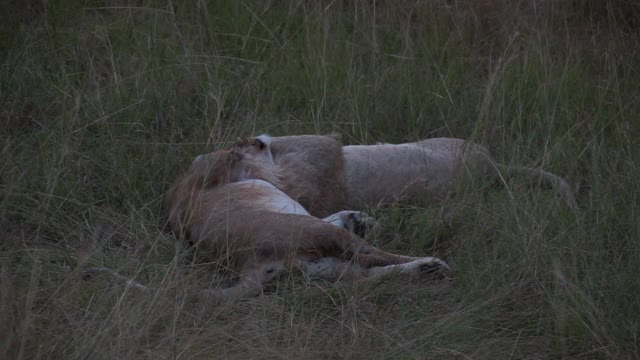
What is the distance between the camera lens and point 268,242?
4082 mm

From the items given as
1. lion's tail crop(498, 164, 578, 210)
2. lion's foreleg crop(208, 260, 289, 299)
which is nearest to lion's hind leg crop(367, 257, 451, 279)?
lion's foreleg crop(208, 260, 289, 299)

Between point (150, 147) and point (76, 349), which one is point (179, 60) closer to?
point (150, 147)

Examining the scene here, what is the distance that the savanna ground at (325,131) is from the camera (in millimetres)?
3414

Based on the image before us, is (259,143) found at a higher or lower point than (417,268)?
higher

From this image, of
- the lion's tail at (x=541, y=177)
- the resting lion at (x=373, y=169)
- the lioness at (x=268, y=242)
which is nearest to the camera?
the lioness at (x=268, y=242)

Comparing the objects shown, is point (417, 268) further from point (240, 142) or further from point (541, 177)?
point (240, 142)

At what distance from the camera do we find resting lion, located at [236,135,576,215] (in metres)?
4.93

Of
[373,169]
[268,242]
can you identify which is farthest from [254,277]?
[373,169]

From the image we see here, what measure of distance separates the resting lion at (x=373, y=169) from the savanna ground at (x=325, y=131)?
16 cm

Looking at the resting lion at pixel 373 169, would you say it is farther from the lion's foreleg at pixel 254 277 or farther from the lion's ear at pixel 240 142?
the lion's foreleg at pixel 254 277

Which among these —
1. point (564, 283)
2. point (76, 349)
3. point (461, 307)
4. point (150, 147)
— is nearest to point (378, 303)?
point (461, 307)

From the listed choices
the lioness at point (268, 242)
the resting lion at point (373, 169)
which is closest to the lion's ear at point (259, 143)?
the resting lion at point (373, 169)

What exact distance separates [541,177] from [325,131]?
1389 millimetres

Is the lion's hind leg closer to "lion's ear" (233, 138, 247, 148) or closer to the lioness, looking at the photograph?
the lioness
